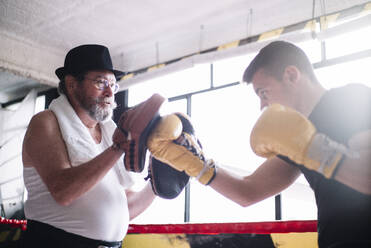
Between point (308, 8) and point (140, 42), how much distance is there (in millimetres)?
2163

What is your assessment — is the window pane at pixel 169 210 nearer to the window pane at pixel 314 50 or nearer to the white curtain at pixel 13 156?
the window pane at pixel 314 50

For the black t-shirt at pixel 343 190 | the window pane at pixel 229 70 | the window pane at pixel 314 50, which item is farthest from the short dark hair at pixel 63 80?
the window pane at pixel 229 70

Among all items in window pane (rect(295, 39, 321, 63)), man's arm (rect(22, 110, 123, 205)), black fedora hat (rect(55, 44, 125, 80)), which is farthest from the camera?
window pane (rect(295, 39, 321, 63))

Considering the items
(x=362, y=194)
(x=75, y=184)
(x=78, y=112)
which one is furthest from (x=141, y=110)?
(x=362, y=194)

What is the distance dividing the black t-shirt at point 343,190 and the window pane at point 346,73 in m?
2.07

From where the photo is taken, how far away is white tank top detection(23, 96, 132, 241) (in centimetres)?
131

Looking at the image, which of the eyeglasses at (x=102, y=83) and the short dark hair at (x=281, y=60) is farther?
the eyeglasses at (x=102, y=83)

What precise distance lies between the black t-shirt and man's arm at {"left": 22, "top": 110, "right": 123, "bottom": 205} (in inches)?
28.8

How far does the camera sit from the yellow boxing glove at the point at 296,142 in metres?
A: 0.94

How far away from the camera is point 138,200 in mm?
1745

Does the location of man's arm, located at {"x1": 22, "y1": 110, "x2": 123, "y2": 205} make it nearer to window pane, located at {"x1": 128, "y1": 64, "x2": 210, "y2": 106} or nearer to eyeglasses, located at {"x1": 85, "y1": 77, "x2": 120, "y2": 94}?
eyeglasses, located at {"x1": 85, "y1": 77, "x2": 120, "y2": 94}

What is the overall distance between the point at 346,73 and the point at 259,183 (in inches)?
82.7

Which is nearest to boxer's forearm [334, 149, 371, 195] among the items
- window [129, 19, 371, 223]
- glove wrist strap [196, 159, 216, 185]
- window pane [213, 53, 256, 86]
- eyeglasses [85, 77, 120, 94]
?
glove wrist strap [196, 159, 216, 185]

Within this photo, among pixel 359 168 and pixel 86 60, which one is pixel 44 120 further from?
pixel 359 168
